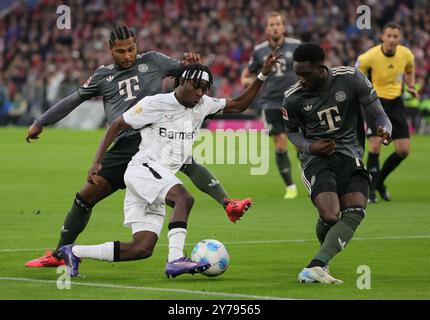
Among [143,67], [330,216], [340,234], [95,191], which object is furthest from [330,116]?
[95,191]

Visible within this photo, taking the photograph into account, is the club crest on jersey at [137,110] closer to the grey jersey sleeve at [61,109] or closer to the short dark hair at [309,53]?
the grey jersey sleeve at [61,109]

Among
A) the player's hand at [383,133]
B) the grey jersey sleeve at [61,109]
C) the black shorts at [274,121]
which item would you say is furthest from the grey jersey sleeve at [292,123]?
the black shorts at [274,121]

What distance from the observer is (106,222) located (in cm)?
1478

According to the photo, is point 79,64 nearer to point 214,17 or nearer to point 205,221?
point 214,17

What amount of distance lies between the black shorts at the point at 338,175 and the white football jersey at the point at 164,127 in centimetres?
113

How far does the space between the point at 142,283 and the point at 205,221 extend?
521 centimetres

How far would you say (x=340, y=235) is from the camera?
9734 millimetres

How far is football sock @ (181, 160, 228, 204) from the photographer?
11.1 meters

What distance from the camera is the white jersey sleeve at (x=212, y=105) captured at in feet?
34.0

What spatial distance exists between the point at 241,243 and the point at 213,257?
Result: 9.34ft

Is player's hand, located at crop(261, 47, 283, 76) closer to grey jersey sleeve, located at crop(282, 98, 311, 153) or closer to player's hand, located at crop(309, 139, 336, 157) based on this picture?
grey jersey sleeve, located at crop(282, 98, 311, 153)

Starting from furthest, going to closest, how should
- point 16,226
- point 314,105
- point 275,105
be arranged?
point 275,105, point 16,226, point 314,105

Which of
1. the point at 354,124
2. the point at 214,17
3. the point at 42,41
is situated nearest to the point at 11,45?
the point at 42,41

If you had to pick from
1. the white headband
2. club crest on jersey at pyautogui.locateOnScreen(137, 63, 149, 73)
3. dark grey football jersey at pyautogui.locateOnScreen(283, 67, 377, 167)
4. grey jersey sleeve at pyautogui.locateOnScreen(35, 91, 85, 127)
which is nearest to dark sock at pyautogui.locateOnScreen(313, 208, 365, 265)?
dark grey football jersey at pyautogui.locateOnScreen(283, 67, 377, 167)
